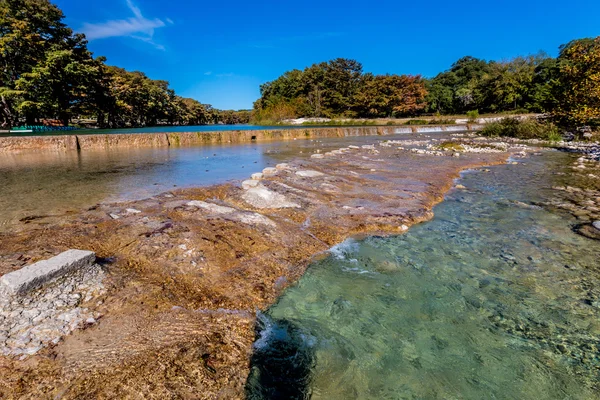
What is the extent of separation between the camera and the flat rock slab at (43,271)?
87.9 inches

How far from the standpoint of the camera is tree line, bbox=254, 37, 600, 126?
50.5 metres

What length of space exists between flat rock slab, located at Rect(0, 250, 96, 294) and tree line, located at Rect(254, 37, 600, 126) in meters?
54.3

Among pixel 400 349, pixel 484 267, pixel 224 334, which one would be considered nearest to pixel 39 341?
pixel 224 334

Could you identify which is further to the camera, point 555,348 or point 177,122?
point 177,122

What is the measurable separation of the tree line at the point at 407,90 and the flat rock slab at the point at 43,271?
54.3m

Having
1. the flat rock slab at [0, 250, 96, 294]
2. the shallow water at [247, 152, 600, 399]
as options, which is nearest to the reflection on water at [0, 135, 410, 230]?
the flat rock slab at [0, 250, 96, 294]

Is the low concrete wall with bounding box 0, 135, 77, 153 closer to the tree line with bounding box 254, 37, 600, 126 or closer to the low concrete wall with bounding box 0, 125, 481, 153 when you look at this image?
the low concrete wall with bounding box 0, 125, 481, 153

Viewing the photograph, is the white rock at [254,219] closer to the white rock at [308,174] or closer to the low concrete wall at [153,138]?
the white rock at [308,174]

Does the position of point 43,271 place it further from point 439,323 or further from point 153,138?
point 153,138

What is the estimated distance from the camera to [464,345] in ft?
7.66

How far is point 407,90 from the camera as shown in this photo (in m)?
59.4

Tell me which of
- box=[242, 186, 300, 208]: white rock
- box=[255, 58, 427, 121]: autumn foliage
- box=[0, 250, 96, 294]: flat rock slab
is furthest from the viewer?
box=[255, 58, 427, 121]: autumn foliage

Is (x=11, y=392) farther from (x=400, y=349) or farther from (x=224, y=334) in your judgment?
(x=400, y=349)

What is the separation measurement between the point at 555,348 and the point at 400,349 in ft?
4.01
